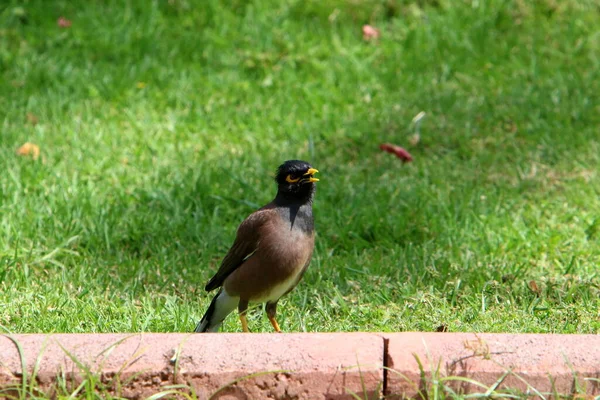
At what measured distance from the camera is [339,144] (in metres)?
7.21

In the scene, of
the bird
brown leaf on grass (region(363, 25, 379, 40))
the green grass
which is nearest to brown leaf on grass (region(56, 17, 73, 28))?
the green grass

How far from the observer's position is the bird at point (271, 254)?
4672 millimetres

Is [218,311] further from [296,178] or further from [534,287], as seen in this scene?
[534,287]

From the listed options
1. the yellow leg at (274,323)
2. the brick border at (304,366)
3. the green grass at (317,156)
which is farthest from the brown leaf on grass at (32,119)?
the brick border at (304,366)

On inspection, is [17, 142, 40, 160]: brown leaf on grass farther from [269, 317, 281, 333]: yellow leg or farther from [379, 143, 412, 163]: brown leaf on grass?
[269, 317, 281, 333]: yellow leg

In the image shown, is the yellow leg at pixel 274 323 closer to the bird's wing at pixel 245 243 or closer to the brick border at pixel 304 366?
the bird's wing at pixel 245 243

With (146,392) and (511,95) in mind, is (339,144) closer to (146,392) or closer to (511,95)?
(511,95)

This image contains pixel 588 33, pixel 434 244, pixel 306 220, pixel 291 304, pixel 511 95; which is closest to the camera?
pixel 306 220

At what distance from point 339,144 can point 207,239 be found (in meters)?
1.75

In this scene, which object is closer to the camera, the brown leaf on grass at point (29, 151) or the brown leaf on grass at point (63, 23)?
the brown leaf on grass at point (29, 151)

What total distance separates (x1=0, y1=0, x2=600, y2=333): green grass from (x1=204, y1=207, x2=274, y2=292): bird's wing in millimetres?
312

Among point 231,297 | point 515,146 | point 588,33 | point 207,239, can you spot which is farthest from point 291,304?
point 588,33

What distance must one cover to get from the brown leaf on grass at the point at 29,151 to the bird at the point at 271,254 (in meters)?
2.60

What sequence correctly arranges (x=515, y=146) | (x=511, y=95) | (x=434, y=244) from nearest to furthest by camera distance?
(x=434, y=244)
(x=515, y=146)
(x=511, y=95)
